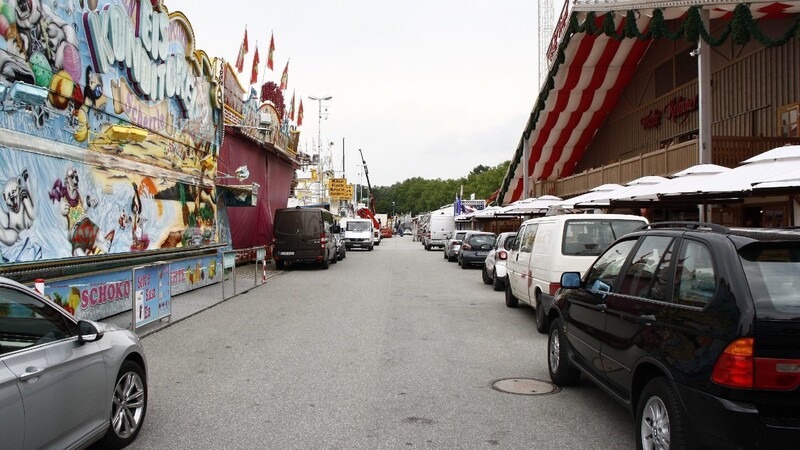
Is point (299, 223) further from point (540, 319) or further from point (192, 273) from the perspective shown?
point (540, 319)

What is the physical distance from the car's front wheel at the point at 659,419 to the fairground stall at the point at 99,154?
7717 mm

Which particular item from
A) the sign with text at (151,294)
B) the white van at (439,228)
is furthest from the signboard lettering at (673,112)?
the sign with text at (151,294)

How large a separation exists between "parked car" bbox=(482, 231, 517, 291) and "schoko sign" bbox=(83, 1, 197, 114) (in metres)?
9.20

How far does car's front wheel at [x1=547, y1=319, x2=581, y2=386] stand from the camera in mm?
6062

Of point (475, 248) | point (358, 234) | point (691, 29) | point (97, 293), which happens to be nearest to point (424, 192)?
point (358, 234)

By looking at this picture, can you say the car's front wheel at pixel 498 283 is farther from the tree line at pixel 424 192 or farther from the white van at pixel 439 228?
the tree line at pixel 424 192

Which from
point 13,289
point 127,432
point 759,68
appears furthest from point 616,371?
point 759,68

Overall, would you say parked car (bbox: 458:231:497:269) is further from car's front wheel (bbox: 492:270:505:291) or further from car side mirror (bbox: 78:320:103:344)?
car side mirror (bbox: 78:320:103:344)

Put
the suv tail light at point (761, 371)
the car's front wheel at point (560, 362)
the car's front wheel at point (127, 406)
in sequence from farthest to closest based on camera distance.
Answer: the car's front wheel at point (560, 362), the car's front wheel at point (127, 406), the suv tail light at point (761, 371)

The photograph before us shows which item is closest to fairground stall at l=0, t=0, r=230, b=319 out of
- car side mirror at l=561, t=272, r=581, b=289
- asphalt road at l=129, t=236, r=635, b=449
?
asphalt road at l=129, t=236, r=635, b=449

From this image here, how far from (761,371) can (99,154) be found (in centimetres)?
1141

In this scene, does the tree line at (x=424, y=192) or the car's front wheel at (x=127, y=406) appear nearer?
the car's front wheel at (x=127, y=406)

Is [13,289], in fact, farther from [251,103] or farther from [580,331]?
[251,103]

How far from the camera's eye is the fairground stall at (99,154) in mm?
8891
